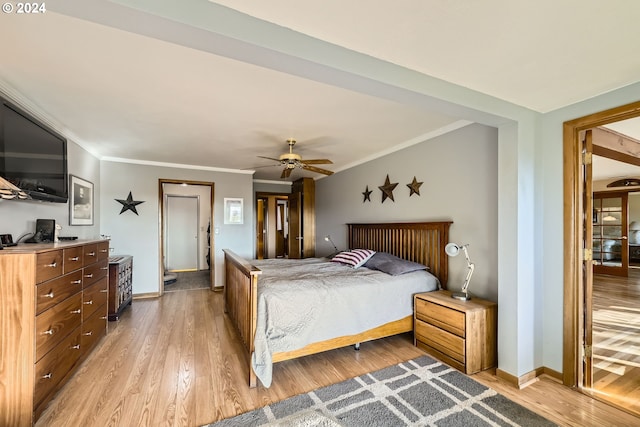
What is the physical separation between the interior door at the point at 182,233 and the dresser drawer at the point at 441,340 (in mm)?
6254

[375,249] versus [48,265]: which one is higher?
[48,265]

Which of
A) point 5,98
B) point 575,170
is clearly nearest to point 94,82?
point 5,98

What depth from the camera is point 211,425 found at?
1717 millimetres

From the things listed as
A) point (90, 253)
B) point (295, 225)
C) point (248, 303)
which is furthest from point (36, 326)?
point (295, 225)

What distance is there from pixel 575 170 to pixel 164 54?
308 centimetres

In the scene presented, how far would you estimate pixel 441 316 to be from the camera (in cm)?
258

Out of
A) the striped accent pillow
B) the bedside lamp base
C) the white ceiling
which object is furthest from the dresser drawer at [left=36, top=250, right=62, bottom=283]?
the bedside lamp base

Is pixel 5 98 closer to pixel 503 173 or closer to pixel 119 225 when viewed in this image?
pixel 119 225

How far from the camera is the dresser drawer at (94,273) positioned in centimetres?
247

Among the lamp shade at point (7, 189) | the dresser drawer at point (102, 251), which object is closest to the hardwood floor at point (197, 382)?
the dresser drawer at point (102, 251)

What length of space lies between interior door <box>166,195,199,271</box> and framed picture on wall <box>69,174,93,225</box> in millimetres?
3238

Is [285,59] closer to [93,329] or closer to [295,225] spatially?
[93,329]

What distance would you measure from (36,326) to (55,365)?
475mm

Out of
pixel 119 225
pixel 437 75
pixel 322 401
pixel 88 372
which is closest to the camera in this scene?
pixel 437 75
